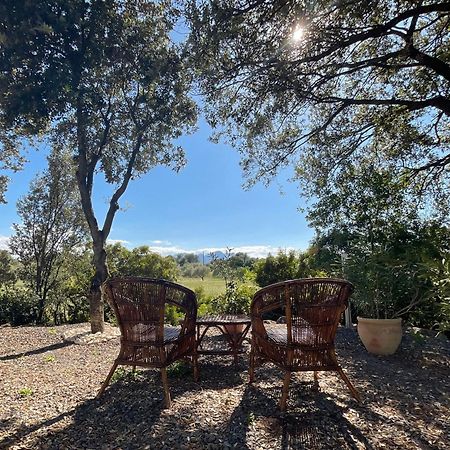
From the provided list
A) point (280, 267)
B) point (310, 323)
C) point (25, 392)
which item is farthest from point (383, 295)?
point (280, 267)

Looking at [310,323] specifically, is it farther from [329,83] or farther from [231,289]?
[231,289]

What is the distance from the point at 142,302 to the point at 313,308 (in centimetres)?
138

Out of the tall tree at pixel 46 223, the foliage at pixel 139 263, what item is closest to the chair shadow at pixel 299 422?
the foliage at pixel 139 263

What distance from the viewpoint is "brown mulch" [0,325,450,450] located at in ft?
7.12

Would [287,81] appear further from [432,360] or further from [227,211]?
[227,211]

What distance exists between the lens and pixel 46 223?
1054 centimetres

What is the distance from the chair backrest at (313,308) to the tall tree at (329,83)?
11.7 feet

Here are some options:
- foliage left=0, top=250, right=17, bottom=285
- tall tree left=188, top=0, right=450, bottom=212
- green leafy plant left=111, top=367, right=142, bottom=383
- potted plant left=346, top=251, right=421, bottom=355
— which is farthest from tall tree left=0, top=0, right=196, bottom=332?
foliage left=0, top=250, right=17, bottom=285

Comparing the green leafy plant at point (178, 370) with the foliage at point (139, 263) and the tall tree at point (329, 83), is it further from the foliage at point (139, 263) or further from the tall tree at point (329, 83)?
the foliage at point (139, 263)

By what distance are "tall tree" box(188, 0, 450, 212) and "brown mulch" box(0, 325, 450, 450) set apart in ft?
13.6

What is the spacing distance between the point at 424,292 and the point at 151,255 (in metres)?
7.98

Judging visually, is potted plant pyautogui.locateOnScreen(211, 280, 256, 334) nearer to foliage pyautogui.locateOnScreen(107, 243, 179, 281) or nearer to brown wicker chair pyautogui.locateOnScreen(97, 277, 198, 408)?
foliage pyautogui.locateOnScreen(107, 243, 179, 281)

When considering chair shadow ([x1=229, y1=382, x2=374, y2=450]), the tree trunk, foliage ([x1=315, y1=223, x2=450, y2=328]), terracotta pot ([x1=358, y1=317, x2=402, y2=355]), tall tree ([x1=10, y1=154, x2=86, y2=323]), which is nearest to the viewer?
chair shadow ([x1=229, y1=382, x2=374, y2=450])

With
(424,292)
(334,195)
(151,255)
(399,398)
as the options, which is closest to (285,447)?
(399,398)
